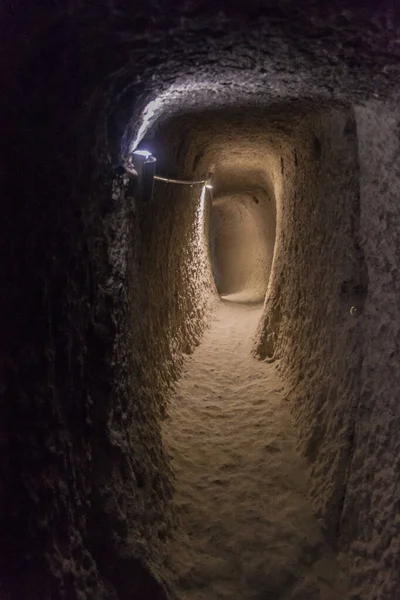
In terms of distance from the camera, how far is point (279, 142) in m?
4.50

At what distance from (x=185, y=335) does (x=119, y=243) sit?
2.94 meters

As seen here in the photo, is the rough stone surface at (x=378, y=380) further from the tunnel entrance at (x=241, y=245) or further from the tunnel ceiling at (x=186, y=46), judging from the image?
the tunnel entrance at (x=241, y=245)

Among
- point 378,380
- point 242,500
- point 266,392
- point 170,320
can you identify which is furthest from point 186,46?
point 266,392

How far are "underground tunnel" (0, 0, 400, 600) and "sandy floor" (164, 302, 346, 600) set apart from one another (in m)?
0.02

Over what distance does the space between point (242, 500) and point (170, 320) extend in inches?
79.3

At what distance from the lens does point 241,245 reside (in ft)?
41.2

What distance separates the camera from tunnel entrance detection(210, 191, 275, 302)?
10059 mm

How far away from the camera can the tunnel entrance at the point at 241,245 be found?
10059 millimetres

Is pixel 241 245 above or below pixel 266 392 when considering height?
above

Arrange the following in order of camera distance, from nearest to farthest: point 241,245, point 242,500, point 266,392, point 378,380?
point 378,380, point 242,500, point 266,392, point 241,245

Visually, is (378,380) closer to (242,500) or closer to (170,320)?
(242,500)

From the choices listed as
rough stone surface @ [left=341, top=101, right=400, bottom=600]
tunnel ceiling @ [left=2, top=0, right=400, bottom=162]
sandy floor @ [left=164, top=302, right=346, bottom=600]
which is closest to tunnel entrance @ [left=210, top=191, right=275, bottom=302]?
sandy floor @ [left=164, top=302, right=346, bottom=600]

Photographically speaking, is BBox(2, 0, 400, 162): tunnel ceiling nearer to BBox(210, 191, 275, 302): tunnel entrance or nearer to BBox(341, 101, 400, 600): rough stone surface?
BBox(341, 101, 400, 600): rough stone surface

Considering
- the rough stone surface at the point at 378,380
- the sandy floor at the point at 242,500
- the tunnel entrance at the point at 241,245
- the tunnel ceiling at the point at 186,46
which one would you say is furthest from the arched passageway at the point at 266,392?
the tunnel entrance at the point at 241,245
